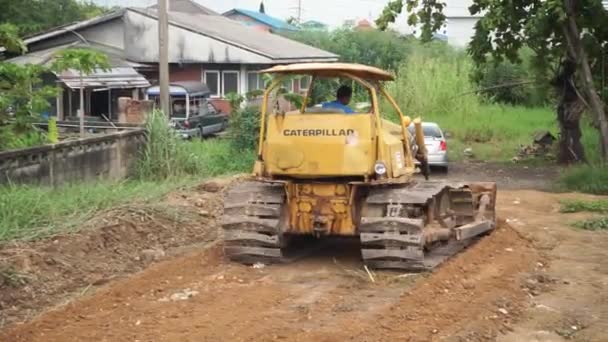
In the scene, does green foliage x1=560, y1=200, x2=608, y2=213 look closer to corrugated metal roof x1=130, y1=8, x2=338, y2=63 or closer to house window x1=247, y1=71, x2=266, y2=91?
corrugated metal roof x1=130, y1=8, x2=338, y2=63

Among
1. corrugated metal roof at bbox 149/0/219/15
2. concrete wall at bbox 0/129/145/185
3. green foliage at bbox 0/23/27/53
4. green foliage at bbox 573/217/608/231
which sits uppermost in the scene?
corrugated metal roof at bbox 149/0/219/15

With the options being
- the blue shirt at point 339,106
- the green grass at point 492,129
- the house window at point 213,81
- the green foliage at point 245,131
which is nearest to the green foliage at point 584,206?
the blue shirt at point 339,106

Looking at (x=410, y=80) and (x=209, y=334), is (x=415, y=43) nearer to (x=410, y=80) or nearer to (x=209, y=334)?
(x=410, y=80)

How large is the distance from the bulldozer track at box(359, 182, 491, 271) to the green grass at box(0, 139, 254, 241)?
12.1 ft

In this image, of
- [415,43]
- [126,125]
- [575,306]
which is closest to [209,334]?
→ [575,306]

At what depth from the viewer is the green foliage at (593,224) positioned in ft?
47.9

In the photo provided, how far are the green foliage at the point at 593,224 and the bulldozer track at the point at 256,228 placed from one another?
5626 mm

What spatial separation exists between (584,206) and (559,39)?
853cm

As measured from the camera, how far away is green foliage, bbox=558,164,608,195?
20016mm

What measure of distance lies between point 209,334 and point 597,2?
56.7 feet

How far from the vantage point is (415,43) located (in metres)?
56.7

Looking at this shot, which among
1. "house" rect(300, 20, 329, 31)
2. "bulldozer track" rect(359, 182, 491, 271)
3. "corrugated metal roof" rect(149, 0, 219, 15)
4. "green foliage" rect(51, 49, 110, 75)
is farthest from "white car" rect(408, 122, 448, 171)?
"house" rect(300, 20, 329, 31)

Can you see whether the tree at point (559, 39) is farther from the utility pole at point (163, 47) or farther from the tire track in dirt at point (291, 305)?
the tire track in dirt at point (291, 305)

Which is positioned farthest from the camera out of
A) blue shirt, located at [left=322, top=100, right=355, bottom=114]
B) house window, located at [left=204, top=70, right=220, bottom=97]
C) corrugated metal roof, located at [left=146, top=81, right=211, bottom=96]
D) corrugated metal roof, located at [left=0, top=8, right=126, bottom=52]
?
house window, located at [left=204, top=70, right=220, bottom=97]
